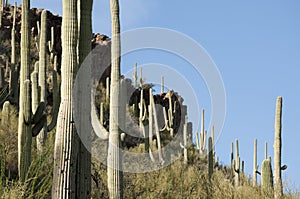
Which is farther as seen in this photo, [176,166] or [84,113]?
[176,166]

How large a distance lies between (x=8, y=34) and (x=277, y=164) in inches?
673

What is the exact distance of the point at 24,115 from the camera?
8.83 meters

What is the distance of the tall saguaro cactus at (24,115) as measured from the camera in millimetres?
8602

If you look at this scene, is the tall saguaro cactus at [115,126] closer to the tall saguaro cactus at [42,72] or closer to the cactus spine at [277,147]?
the tall saguaro cactus at [42,72]

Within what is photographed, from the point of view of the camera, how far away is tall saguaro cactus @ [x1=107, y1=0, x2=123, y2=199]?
340 inches

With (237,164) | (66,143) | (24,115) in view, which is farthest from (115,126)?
(237,164)

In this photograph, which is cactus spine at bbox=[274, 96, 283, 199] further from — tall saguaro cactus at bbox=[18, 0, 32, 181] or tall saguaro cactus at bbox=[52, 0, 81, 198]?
tall saguaro cactus at bbox=[52, 0, 81, 198]

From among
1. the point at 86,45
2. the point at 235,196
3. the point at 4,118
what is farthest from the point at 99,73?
the point at 86,45

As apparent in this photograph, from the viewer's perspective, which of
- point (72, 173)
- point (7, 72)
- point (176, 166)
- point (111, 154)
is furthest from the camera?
point (7, 72)

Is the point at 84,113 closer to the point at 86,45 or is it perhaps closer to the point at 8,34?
the point at 86,45

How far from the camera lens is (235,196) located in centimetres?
1107

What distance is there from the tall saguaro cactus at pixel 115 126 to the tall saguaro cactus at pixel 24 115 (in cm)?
128

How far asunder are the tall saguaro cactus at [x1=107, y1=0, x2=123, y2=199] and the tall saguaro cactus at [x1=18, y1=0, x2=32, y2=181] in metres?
1.28

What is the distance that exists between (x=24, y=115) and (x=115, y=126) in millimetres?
1442
